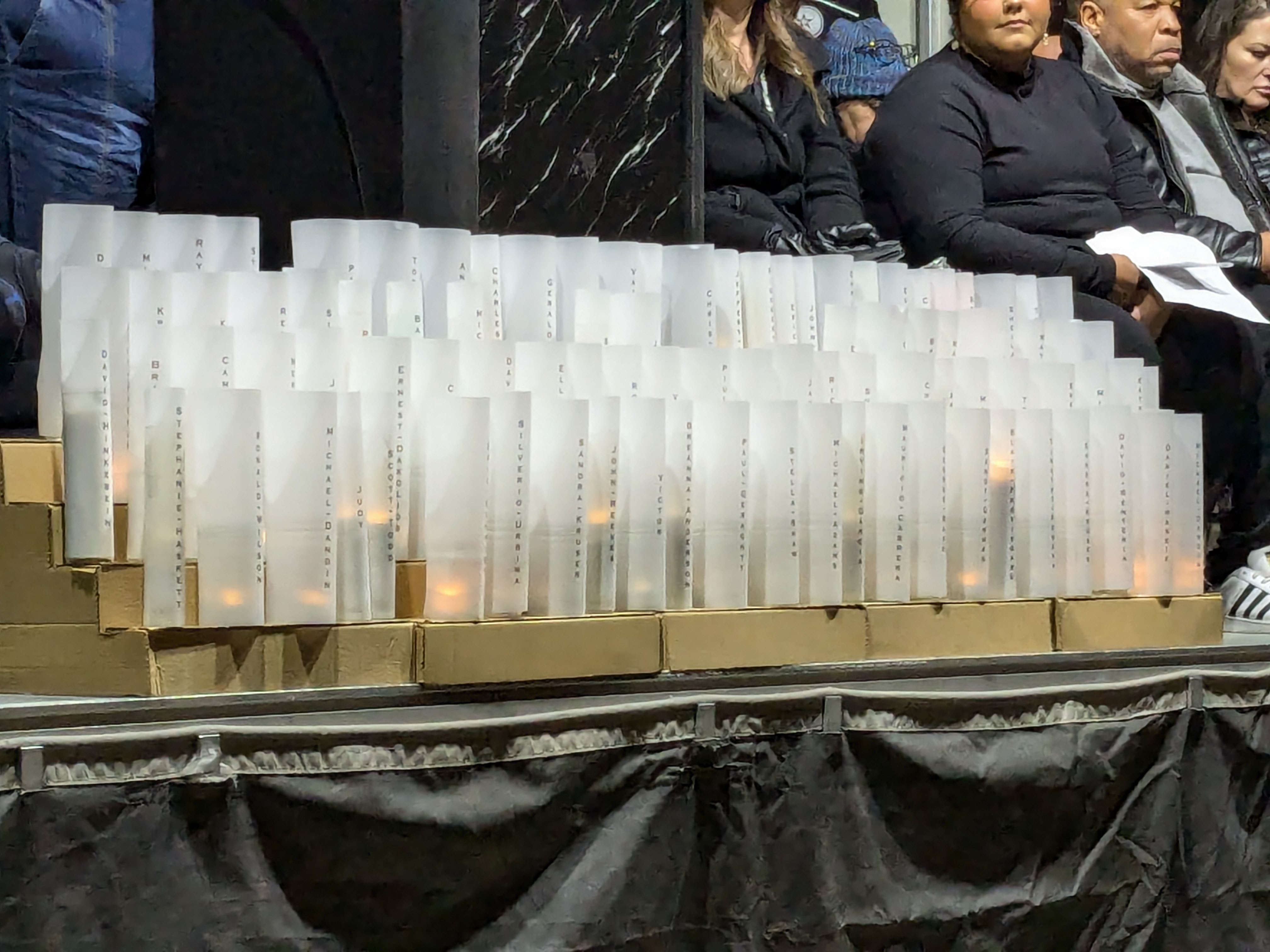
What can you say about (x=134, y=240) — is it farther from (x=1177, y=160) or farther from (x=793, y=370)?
(x=1177, y=160)

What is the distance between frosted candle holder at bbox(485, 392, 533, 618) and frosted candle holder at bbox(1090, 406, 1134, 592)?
821 millimetres

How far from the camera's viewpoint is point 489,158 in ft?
7.00

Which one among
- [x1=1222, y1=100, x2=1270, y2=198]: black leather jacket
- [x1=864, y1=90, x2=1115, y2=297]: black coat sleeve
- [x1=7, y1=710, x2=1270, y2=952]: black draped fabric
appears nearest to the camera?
[x1=7, y1=710, x2=1270, y2=952]: black draped fabric

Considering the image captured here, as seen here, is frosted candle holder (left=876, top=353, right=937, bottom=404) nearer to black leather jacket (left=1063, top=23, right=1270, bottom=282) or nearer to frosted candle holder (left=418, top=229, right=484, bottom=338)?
frosted candle holder (left=418, top=229, right=484, bottom=338)

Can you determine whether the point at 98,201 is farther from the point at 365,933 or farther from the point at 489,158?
the point at 365,933

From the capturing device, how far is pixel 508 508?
4.99ft

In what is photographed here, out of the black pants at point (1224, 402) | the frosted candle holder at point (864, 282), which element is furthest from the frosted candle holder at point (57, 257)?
the black pants at point (1224, 402)

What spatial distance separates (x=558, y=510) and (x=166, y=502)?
0.43 meters

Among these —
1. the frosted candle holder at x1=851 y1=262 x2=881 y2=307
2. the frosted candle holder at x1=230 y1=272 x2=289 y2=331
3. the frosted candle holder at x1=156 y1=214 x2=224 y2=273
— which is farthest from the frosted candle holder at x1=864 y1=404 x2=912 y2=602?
the frosted candle holder at x1=156 y1=214 x2=224 y2=273

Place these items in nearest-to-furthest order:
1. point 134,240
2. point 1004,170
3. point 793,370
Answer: point 134,240, point 793,370, point 1004,170

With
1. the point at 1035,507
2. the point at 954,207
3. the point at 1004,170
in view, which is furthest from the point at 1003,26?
the point at 1035,507

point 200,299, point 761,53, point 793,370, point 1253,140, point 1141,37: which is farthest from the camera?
point 1253,140

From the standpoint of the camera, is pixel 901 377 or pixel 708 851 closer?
pixel 708 851

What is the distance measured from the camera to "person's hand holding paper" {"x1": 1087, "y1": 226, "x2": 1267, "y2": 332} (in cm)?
226
